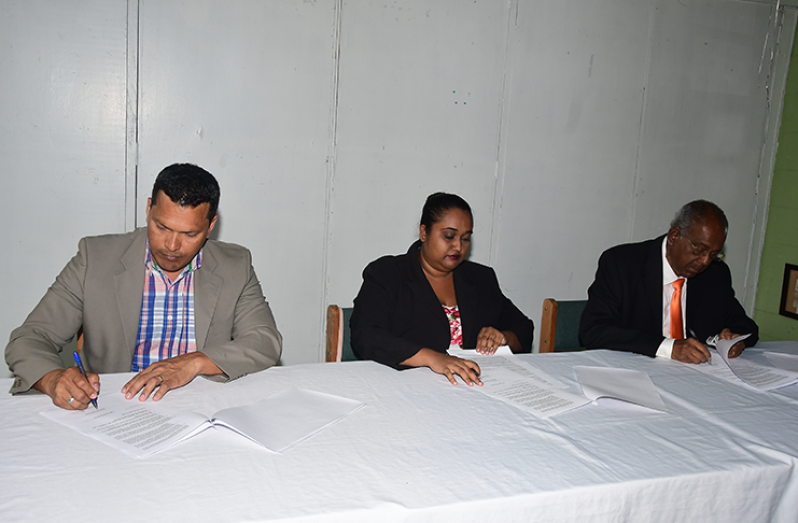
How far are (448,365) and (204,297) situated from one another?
92cm

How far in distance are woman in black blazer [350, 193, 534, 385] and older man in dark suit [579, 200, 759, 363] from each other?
0.40 metres

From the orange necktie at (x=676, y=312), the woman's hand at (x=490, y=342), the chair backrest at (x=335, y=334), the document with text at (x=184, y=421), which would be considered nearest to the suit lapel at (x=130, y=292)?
the document with text at (x=184, y=421)

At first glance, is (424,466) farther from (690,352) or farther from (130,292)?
(690,352)

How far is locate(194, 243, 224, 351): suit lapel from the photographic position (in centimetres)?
214

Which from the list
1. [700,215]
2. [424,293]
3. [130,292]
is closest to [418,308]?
[424,293]

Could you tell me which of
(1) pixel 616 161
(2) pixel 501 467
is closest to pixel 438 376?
(2) pixel 501 467

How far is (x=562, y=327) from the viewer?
298 cm

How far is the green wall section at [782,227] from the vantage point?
452 centimetres

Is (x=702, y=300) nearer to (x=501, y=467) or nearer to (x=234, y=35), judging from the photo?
(x=501, y=467)

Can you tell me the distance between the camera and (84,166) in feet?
10.7

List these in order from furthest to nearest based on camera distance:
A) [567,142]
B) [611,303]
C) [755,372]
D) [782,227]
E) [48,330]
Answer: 1. [782,227]
2. [567,142]
3. [611,303]
4. [755,372]
5. [48,330]

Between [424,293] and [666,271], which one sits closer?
[424,293]

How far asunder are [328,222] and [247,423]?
230 cm

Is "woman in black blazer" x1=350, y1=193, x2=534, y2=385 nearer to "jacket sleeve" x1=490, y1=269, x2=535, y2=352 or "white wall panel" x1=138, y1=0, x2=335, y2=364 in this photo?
"jacket sleeve" x1=490, y1=269, x2=535, y2=352
